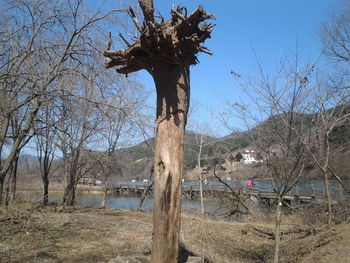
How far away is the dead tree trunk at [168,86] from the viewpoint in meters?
3.38

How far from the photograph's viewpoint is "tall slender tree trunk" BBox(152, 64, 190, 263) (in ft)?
11.3

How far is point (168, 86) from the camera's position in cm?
372

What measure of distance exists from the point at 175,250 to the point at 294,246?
18.3 ft

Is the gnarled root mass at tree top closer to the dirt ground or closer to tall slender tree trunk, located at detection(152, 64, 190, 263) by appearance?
tall slender tree trunk, located at detection(152, 64, 190, 263)

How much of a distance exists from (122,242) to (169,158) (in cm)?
399

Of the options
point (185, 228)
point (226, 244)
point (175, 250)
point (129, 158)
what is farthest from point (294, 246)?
point (129, 158)

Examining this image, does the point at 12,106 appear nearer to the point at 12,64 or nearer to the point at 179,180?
the point at 12,64

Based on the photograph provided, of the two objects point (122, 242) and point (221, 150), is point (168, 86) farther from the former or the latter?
point (221, 150)

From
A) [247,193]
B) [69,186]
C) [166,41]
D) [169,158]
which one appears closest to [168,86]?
[166,41]

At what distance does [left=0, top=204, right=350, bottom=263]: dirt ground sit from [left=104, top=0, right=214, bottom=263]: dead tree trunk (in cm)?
183

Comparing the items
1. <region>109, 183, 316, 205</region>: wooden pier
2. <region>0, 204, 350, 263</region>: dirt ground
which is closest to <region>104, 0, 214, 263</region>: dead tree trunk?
<region>0, 204, 350, 263</region>: dirt ground

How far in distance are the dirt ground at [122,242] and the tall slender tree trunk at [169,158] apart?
1798mm

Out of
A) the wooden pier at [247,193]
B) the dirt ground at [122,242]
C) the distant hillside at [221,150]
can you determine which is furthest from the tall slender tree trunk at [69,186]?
the dirt ground at [122,242]

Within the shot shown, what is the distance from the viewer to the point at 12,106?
8.20 meters
